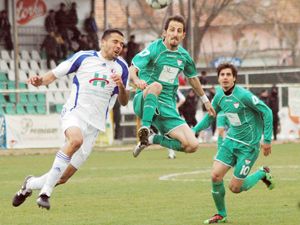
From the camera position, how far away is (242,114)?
1367 centimetres

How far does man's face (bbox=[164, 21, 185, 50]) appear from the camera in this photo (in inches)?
559

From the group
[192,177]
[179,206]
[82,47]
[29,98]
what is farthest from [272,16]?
[179,206]

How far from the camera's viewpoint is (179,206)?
50.2 ft

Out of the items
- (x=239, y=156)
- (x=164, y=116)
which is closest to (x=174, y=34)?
(x=164, y=116)

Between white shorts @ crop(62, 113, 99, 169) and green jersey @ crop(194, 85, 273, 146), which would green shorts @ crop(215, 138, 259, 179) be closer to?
green jersey @ crop(194, 85, 273, 146)

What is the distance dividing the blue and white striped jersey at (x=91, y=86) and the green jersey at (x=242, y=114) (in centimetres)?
124

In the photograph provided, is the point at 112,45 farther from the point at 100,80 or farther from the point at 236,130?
the point at 236,130

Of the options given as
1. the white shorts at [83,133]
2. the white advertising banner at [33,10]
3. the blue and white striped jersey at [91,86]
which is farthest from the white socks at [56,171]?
the white advertising banner at [33,10]

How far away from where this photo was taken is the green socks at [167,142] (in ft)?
47.3

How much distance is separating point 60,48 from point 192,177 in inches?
696

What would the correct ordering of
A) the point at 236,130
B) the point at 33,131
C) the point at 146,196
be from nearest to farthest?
the point at 236,130 < the point at 146,196 < the point at 33,131

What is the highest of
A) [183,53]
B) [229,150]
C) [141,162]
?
[183,53]

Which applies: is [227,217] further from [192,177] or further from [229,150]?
Answer: [192,177]

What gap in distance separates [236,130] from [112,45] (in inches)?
76.2
